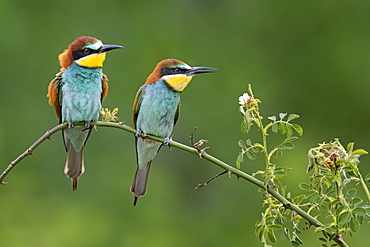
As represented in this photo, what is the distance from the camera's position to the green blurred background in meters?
6.25

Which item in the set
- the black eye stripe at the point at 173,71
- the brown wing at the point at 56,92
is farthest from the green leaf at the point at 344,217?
the brown wing at the point at 56,92

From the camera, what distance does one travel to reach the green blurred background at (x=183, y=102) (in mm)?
6250

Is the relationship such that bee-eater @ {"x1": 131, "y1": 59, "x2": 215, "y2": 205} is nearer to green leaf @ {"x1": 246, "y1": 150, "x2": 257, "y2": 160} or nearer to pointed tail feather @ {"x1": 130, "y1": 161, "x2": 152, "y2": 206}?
pointed tail feather @ {"x1": 130, "y1": 161, "x2": 152, "y2": 206}

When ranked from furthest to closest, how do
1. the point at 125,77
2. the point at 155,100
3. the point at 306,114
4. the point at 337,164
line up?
the point at 306,114 < the point at 125,77 < the point at 155,100 < the point at 337,164

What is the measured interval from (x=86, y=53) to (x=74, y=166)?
1.35 feet

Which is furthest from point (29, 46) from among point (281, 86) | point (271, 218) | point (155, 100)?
point (271, 218)

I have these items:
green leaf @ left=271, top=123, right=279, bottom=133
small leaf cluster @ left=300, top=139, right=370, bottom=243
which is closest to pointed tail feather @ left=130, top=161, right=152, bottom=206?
green leaf @ left=271, top=123, right=279, bottom=133

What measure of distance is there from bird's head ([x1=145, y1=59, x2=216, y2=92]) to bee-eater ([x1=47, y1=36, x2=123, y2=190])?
0.66ft

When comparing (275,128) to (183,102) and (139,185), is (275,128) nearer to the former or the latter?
(139,185)

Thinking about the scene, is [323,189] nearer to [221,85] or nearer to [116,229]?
[116,229]

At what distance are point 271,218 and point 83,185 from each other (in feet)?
16.1

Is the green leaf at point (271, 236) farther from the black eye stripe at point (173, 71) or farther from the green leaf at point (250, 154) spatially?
the black eye stripe at point (173, 71)

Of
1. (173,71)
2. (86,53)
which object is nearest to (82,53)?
(86,53)

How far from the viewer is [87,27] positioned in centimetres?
683
